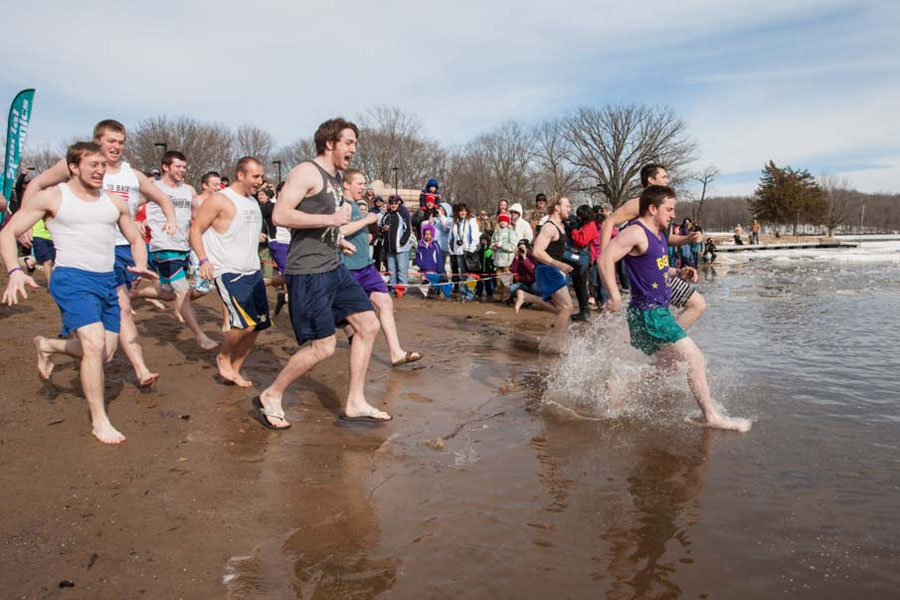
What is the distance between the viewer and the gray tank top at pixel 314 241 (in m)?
4.38

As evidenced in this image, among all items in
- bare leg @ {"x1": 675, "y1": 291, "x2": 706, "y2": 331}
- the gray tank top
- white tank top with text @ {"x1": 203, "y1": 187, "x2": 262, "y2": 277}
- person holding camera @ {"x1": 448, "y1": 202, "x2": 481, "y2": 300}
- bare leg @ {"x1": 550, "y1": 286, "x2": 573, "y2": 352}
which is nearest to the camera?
the gray tank top

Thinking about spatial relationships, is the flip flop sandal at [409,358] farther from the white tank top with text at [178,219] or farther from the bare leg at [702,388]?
the white tank top with text at [178,219]

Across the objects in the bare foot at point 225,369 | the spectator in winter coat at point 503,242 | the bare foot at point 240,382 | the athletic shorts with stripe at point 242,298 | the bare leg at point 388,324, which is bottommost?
the bare foot at point 240,382

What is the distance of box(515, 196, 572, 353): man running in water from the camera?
754 centimetres

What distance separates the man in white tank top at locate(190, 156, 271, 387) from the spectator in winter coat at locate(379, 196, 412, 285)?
6.59 metres

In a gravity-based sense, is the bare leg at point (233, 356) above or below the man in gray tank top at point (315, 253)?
below

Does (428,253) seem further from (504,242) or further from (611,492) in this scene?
(611,492)

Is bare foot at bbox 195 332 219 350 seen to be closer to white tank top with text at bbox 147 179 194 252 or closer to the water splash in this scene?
white tank top with text at bbox 147 179 194 252

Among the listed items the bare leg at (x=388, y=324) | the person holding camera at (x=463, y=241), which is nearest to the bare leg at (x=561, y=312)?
the bare leg at (x=388, y=324)

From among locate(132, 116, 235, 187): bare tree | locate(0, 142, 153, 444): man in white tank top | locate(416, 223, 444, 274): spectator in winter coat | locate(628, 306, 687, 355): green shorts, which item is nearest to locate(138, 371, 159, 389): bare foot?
locate(0, 142, 153, 444): man in white tank top

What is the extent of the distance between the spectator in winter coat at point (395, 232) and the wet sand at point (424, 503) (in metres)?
6.89

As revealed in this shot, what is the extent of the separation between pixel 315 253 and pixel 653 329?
100 inches

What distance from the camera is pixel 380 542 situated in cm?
296

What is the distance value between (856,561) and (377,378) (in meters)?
4.20
